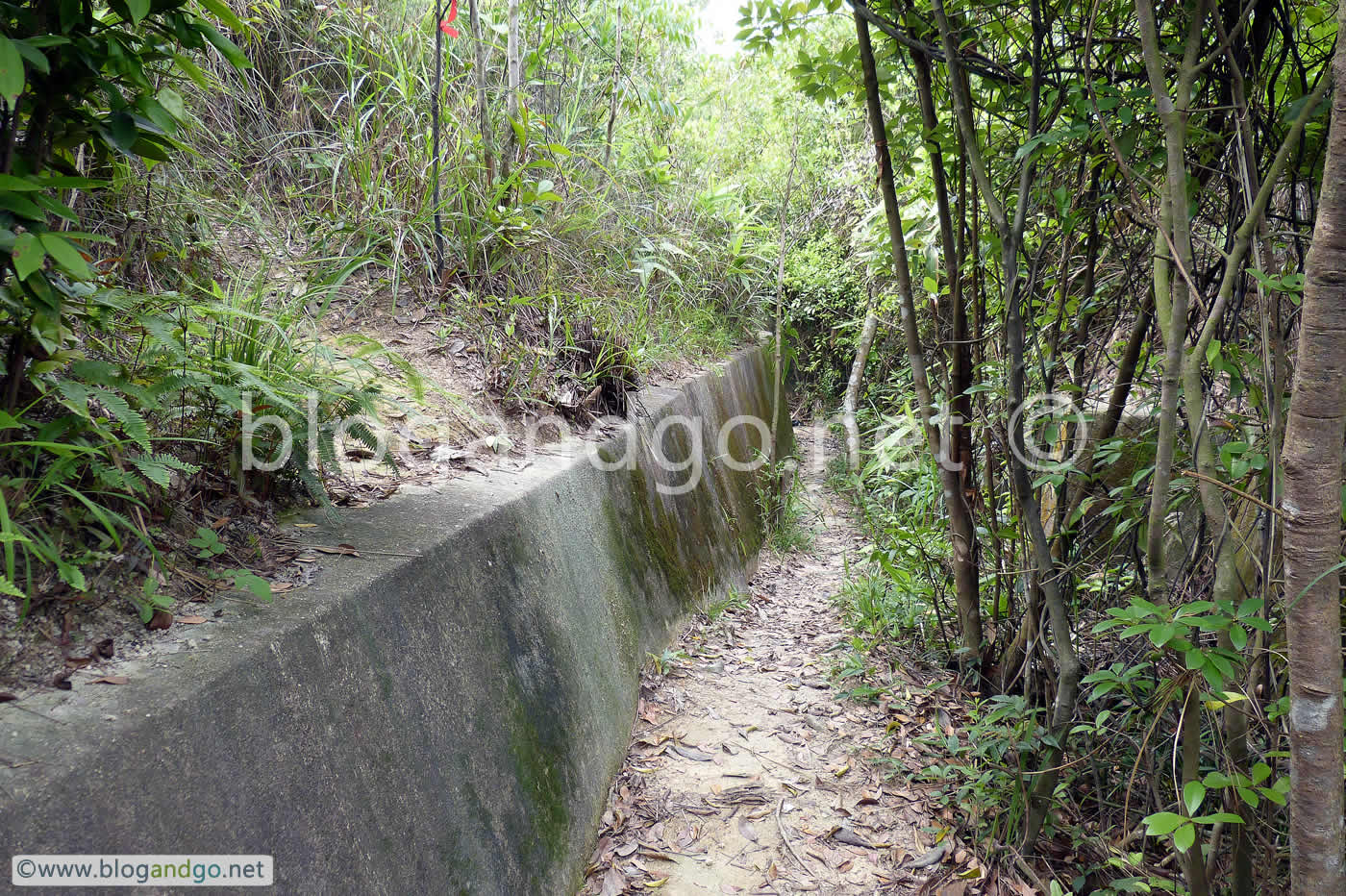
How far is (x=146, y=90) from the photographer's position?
142cm

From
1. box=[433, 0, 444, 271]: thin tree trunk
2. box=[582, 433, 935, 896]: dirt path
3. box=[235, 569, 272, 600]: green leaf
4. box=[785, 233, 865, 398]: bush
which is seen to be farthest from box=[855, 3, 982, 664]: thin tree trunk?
box=[785, 233, 865, 398]: bush

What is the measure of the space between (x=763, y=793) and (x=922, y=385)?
1707mm

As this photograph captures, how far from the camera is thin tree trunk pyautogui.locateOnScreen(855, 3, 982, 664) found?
2.85 meters

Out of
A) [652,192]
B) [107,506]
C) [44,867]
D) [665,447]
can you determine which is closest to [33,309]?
[107,506]

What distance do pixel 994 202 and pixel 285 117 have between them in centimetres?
366

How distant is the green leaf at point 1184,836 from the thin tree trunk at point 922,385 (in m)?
1.73

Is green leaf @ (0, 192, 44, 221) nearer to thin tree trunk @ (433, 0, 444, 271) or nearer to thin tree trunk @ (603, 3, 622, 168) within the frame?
thin tree trunk @ (433, 0, 444, 271)

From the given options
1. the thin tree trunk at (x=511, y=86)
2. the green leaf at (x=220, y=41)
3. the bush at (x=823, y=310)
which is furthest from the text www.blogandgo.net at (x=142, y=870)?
the bush at (x=823, y=310)

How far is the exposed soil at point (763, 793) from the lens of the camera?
2.28 metres

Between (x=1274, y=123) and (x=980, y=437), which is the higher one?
(x=1274, y=123)

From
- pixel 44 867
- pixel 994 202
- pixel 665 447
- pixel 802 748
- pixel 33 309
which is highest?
pixel 33 309

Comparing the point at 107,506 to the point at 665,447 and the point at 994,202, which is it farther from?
the point at 665,447

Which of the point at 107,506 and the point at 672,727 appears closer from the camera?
the point at 107,506

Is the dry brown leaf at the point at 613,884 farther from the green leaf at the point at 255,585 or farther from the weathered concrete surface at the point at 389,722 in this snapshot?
the green leaf at the point at 255,585
